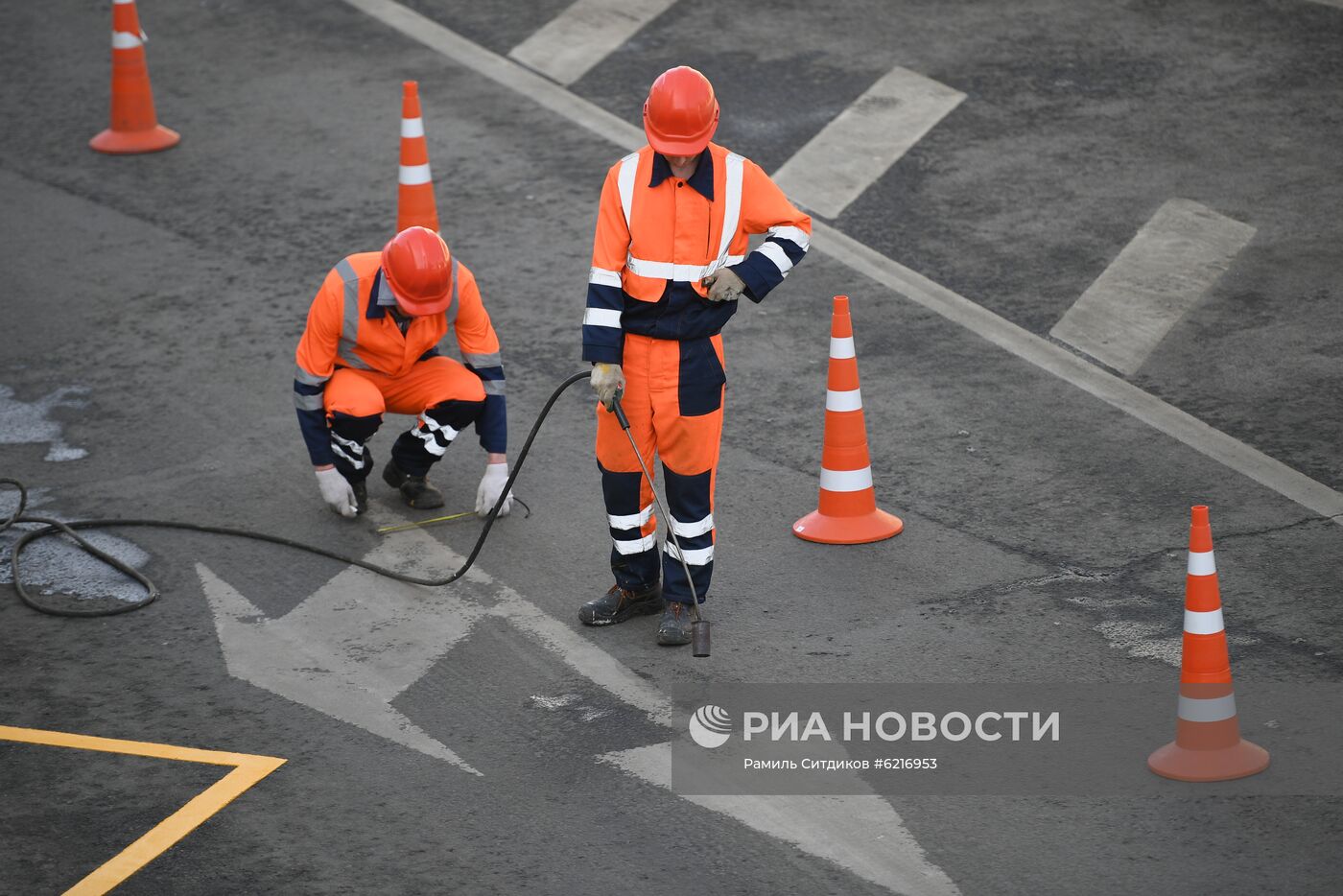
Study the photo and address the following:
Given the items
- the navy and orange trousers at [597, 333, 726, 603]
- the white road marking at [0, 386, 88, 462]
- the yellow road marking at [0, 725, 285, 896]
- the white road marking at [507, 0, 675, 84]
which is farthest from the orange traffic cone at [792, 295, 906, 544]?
the white road marking at [507, 0, 675, 84]

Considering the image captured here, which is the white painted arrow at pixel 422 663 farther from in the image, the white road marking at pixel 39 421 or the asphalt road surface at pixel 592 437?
the white road marking at pixel 39 421

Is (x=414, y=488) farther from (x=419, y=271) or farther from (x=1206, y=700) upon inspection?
(x=1206, y=700)

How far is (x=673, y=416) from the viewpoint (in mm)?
6055

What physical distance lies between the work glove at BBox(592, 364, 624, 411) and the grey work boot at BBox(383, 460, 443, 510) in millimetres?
1657

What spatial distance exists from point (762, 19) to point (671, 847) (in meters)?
9.09

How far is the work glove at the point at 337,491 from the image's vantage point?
23.5ft

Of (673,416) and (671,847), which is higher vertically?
(673,416)

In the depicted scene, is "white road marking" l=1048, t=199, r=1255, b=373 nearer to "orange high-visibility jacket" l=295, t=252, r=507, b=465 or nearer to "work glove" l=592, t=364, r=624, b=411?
"orange high-visibility jacket" l=295, t=252, r=507, b=465

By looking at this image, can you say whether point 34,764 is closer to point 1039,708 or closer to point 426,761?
point 426,761

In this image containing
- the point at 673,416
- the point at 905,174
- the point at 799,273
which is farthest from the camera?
the point at 905,174

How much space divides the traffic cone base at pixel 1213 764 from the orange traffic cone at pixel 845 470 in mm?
1940

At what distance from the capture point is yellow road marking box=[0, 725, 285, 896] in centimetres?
496

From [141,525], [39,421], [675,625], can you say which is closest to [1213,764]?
[675,625]

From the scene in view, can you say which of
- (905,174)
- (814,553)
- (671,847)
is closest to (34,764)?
(671,847)
